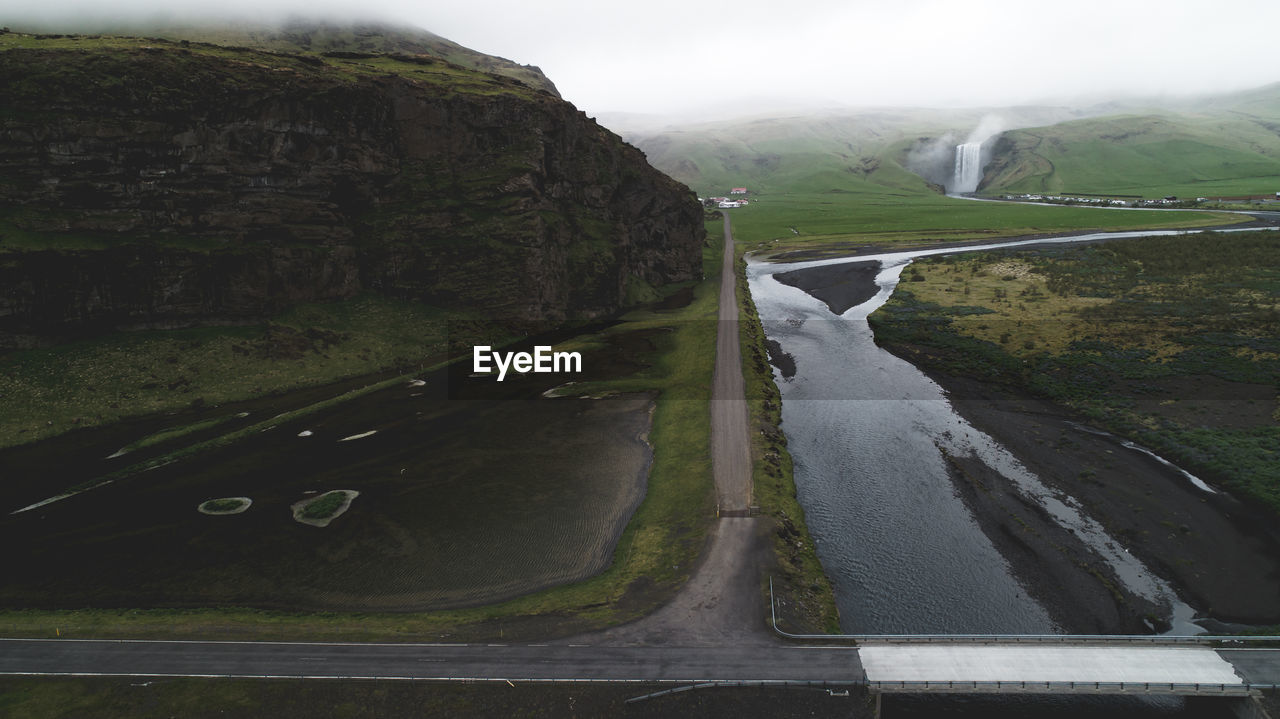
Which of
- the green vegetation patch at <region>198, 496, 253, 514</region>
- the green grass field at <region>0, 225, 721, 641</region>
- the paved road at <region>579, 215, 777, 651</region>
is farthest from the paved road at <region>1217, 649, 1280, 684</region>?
the green vegetation patch at <region>198, 496, 253, 514</region>

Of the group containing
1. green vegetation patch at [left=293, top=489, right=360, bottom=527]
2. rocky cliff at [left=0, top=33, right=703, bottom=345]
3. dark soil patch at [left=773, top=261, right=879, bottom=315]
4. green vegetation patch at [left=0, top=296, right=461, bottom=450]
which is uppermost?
rocky cliff at [left=0, top=33, right=703, bottom=345]

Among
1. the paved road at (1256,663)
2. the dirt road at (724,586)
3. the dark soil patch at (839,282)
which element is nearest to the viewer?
A: the paved road at (1256,663)

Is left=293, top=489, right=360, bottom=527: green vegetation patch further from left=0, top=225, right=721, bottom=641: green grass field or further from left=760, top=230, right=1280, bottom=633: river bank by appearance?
left=760, top=230, right=1280, bottom=633: river bank

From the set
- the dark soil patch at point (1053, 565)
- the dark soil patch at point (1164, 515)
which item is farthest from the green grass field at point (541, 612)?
the dark soil patch at point (1164, 515)

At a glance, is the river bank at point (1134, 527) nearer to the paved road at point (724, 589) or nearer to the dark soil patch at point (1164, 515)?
the dark soil patch at point (1164, 515)

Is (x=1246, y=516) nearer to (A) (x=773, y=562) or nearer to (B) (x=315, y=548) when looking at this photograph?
(A) (x=773, y=562)

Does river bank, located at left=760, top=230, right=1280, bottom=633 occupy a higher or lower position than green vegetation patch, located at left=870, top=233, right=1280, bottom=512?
lower

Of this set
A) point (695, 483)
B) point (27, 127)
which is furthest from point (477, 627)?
point (27, 127)
